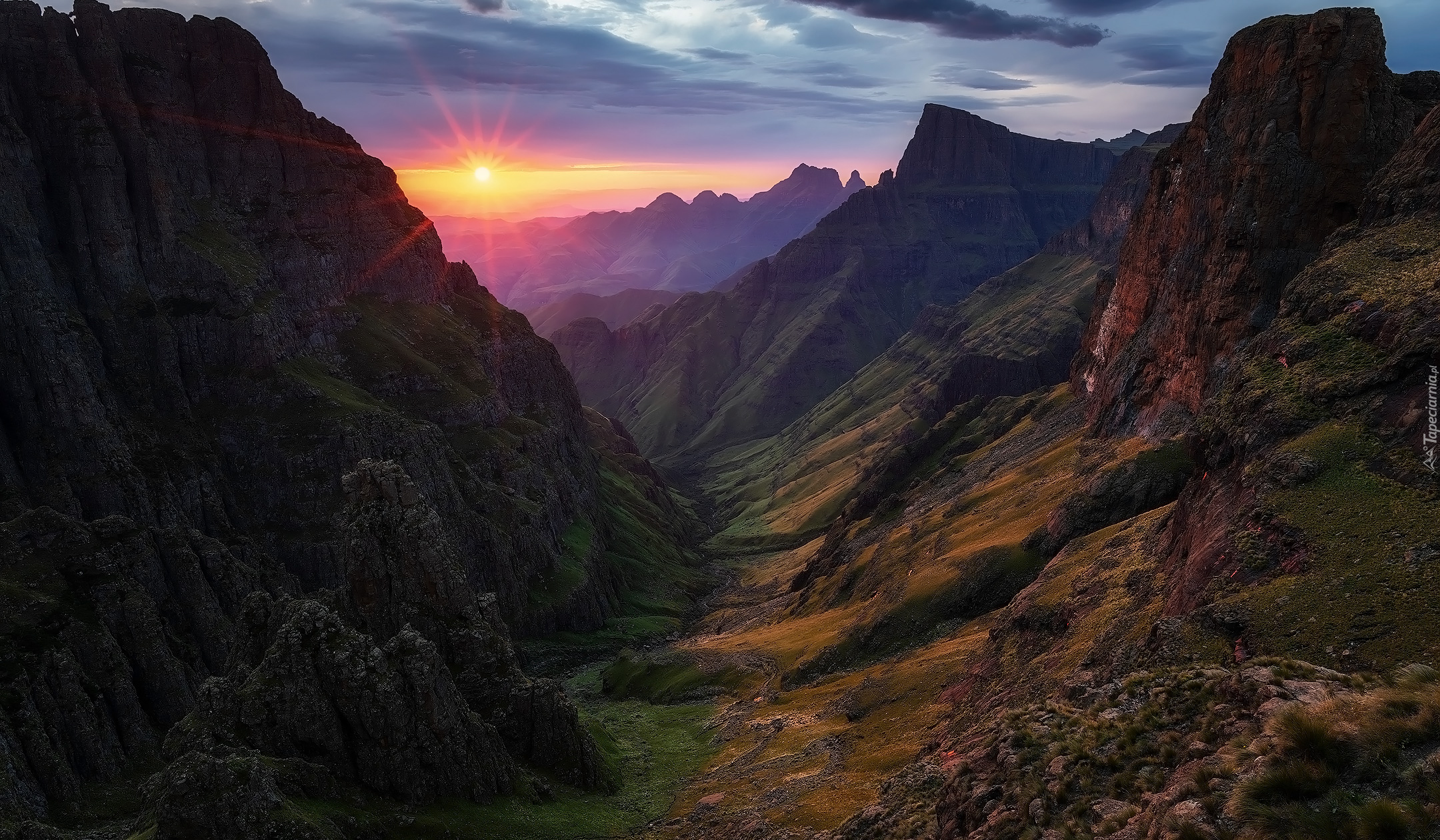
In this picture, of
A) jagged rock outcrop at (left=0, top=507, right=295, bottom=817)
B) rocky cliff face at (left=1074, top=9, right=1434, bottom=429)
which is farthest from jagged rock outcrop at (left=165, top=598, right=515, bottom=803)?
rocky cliff face at (left=1074, top=9, right=1434, bottom=429)

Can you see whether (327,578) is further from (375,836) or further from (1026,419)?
(1026,419)

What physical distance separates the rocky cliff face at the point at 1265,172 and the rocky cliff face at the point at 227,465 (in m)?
81.6

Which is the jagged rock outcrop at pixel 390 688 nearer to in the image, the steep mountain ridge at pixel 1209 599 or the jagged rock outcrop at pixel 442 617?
the jagged rock outcrop at pixel 442 617

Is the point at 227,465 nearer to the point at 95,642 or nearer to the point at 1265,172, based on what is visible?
the point at 95,642

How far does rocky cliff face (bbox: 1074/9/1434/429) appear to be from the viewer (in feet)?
254

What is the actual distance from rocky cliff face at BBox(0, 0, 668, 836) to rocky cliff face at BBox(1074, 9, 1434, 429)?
8157cm

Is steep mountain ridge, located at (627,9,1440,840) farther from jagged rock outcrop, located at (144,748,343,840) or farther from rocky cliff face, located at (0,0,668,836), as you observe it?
jagged rock outcrop, located at (144,748,343,840)

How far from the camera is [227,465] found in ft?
443

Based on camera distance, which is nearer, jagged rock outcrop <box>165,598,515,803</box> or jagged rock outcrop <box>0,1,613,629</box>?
jagged rock outcrop <box>165,598,515,803</box>

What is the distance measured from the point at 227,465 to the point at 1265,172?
15755cm

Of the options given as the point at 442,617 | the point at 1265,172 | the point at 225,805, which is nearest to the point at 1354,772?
the point at 225,805

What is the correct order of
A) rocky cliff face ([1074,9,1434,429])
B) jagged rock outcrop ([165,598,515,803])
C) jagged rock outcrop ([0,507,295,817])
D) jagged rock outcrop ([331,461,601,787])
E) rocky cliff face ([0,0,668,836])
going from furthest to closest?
rocky cliff face ([1074,9,1434,429]), jagged rock outcrop ([331,461,601,787]), jagged rock outcrop ([0,507,295,817]), rocky cliff face ([0,0,668,836]), jagged rock outcrop ([165,598,515,803])

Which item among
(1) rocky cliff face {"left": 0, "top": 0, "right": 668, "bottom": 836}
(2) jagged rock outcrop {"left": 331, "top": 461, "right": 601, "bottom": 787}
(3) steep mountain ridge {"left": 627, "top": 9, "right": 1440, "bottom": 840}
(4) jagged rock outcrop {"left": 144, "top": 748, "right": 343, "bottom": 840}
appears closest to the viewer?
(3) steep mountain ridge {"left": 627, "top": 9, "right": 1440, "bottom": 840}

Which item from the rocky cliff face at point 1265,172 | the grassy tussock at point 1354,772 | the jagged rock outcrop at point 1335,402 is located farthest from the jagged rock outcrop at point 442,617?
the rocky cliff face at point 1265,172
